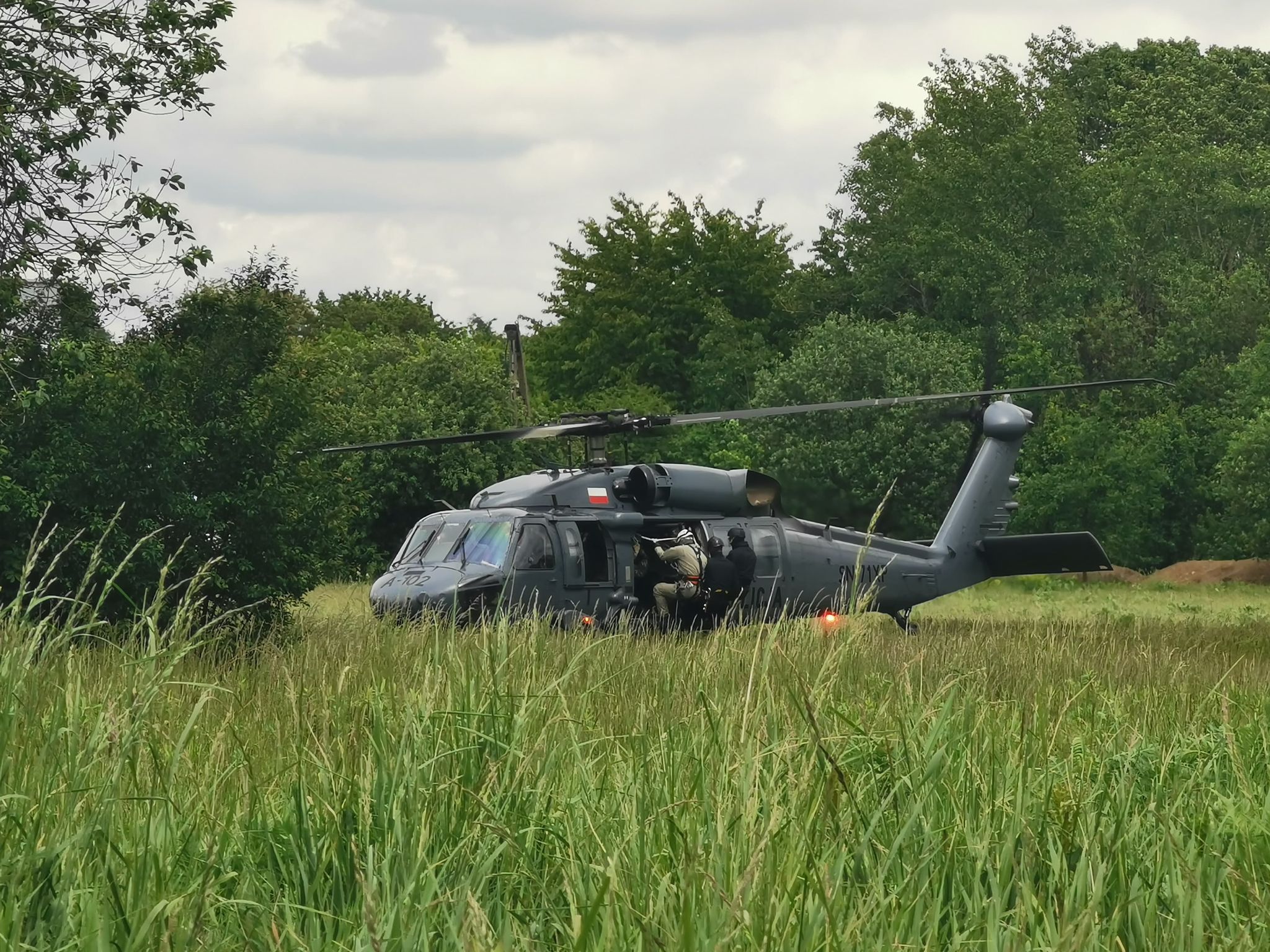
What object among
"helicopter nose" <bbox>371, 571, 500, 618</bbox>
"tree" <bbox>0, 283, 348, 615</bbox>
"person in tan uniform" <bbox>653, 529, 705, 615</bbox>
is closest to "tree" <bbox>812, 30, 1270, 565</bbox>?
"person in tan uniform" <bbox>653, 529, 705, 615</bbox>

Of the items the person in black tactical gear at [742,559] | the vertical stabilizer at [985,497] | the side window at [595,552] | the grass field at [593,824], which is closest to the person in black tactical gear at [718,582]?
the person in black tactical gear at [742,559]

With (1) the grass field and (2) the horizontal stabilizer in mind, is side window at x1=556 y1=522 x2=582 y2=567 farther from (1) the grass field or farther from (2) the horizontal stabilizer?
(1) the grass field

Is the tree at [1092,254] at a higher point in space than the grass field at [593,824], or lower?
higher

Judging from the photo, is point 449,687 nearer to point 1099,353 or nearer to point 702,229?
point 1099,353

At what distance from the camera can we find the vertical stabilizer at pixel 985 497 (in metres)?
15.3

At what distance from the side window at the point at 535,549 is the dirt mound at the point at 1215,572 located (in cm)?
2368

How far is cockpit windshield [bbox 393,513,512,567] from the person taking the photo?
1242 centimetres

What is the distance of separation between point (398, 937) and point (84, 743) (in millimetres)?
1437

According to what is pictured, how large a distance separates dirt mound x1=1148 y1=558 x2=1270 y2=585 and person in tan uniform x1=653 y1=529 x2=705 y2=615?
2259cm

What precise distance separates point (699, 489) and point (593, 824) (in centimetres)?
938

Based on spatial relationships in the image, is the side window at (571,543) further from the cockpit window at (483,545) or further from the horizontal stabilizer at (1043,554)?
the horizontal stabilizer at (1043,554)

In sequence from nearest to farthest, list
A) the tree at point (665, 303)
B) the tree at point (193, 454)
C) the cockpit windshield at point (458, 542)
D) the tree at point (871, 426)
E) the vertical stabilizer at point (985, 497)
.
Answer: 1. the tree at point (193, 454)
2. the cockpit windshield at point (458, 542)
3. the vertical stabilizer at point (985, 497)
4. the tree at point (871, 426)
5. the tree at point (665, 303)

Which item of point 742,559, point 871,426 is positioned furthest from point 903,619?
point 871,426

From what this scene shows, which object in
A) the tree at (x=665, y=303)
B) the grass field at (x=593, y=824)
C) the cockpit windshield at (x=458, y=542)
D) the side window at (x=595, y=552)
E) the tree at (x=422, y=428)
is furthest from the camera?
the tree at (x=665, y=303)
